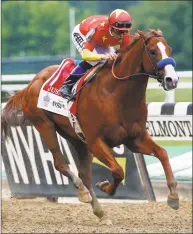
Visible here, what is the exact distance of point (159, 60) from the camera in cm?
684

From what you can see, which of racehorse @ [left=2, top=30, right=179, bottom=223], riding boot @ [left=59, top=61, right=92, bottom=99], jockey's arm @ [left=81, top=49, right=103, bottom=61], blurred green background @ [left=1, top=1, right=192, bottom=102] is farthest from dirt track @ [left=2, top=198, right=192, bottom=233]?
blurred green background @ [left=1, top=1, right=192, bottom=102]

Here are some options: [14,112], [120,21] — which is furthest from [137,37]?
[14,112]

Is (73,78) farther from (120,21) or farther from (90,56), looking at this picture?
(120,21)

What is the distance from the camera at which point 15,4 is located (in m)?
24.5

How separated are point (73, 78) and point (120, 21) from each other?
0.89 m

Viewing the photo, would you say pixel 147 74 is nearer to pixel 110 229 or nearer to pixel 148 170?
pixel 110 229

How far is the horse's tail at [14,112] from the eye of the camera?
8.72m

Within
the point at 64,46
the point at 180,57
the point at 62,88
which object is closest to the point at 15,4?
the point at 64,46

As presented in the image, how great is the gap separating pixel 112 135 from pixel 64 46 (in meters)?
24.5

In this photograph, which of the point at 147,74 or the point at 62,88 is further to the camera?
the point at 62,88

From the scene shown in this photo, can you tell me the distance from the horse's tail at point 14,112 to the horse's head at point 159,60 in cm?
194

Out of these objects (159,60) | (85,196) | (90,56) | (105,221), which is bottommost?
(105,221)

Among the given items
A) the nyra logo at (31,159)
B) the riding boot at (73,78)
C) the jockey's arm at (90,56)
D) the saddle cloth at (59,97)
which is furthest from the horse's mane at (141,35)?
the nyra logo at (31,159)

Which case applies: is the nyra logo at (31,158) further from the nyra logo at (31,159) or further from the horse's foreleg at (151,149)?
the horse's foreleg at (151,149)
